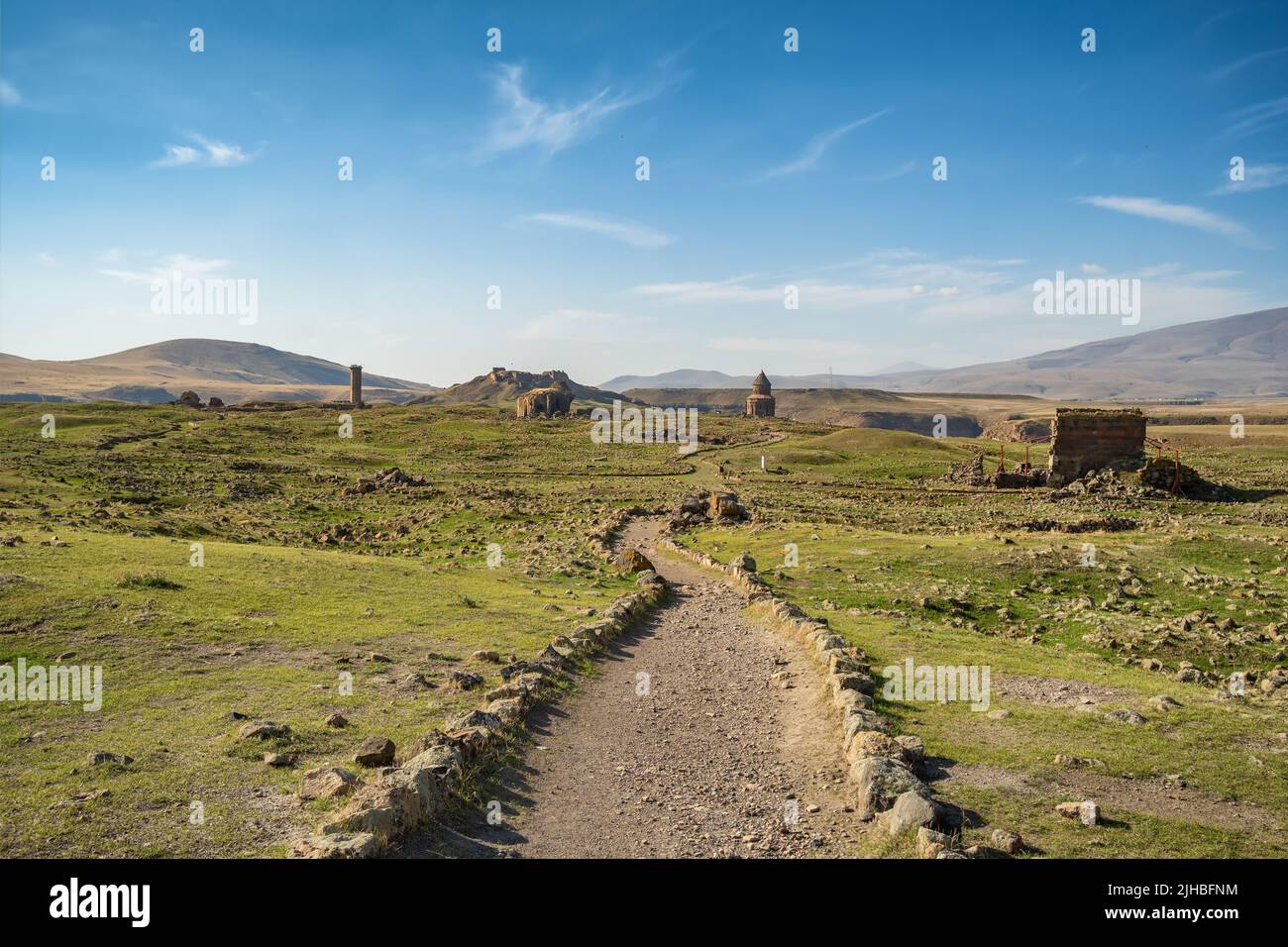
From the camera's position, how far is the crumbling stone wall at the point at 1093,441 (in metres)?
48.9

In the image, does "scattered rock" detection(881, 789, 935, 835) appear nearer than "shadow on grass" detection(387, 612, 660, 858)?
No

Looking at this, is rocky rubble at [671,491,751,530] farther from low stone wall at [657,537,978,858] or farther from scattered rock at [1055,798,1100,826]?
scattered rock at [1055,798,1100,826]

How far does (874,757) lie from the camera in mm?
10664

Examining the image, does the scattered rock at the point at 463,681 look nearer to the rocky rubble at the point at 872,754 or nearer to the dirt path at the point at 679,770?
the dirt path at the point at 679,770

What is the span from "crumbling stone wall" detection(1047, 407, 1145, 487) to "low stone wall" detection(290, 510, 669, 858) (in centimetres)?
4159

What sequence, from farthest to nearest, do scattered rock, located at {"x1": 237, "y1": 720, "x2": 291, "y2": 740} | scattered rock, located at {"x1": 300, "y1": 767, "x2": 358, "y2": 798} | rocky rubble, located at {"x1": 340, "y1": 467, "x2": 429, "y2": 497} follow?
1. rocky rubble, located at {"x1": 340, "y1": 467, "x2": 429, "y2": 497}
2. scattered rock, located at {"x1": 237, "y1": 720, "x2": 291, "y2": 740}
3. scattered rock, located at {"x1": 300, "y1": 767, "x2": 358, "y2": 798}

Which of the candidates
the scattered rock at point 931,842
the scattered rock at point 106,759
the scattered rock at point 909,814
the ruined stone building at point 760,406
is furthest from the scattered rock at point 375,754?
the ruined stone building at point 760,406

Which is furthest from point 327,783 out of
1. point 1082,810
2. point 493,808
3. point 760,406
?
point 760,406

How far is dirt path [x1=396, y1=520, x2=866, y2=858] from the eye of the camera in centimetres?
930

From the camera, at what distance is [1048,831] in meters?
9.09

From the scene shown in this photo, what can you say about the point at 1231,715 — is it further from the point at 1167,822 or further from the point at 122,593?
the point at 122,593

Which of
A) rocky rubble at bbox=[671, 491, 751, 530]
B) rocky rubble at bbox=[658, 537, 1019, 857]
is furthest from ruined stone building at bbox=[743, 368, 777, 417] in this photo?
rocky rubble at bbox=[658, 537, 1019, 857]

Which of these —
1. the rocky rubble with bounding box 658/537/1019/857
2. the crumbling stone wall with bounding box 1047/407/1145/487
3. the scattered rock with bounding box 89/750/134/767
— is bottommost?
the rocky rubble with bounding box 658/537/1019/857
